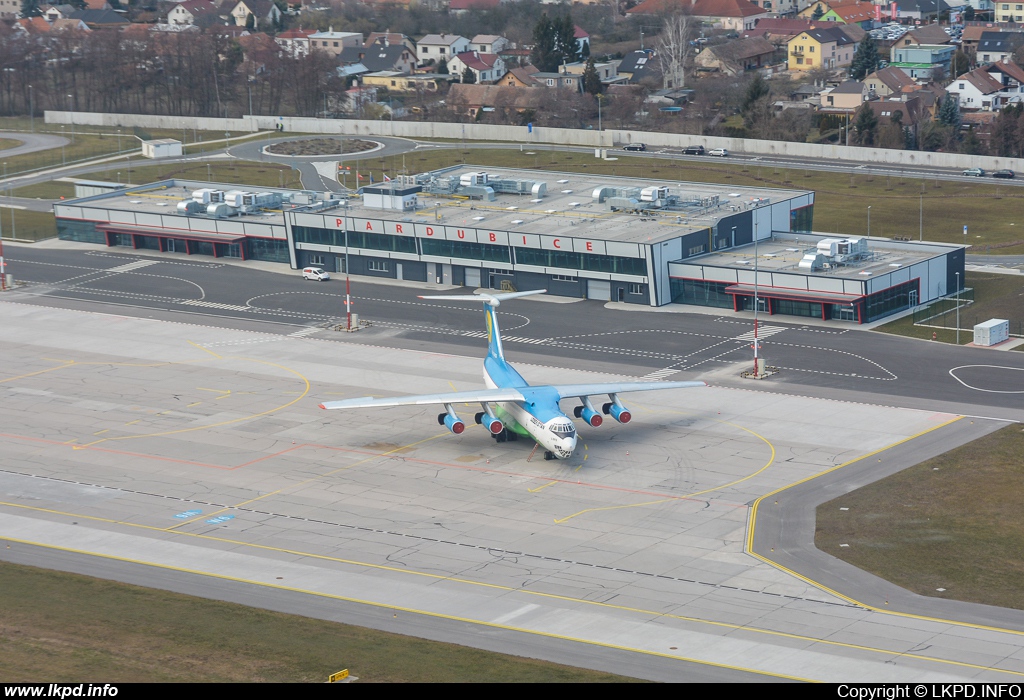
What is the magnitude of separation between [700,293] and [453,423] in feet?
171

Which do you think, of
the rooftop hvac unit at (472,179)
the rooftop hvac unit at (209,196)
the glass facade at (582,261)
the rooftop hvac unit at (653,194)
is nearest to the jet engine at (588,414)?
the glass facade at (582,261)

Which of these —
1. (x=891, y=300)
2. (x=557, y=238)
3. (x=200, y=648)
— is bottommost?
(x=200, y=648)

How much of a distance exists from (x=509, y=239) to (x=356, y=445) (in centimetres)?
5470

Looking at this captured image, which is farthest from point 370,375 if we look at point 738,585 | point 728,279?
point 738,585

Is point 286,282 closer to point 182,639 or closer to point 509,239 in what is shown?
point 509,239

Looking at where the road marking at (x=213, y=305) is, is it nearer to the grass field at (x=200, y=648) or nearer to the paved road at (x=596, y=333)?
the paved road at (x=596, y=333)

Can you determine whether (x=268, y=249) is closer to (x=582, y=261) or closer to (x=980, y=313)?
(x=582, y=261)

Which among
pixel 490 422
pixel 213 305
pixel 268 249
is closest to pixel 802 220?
pixel 268 249

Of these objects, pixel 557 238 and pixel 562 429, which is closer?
pixel 562 429

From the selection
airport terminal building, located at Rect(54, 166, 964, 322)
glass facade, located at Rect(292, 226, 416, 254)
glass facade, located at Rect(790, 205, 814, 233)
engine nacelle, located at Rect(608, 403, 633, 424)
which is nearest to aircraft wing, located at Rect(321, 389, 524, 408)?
engine nacelle, located at Rect(608, 403, 633, 424)

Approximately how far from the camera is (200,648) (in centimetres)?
7050

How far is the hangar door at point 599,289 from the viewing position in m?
151

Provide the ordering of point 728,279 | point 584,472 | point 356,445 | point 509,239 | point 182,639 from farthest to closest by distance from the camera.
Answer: point 509,239 → point 728,279 → point 356,445 → point 584,472 → point 182,639

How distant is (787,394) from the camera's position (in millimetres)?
115812
